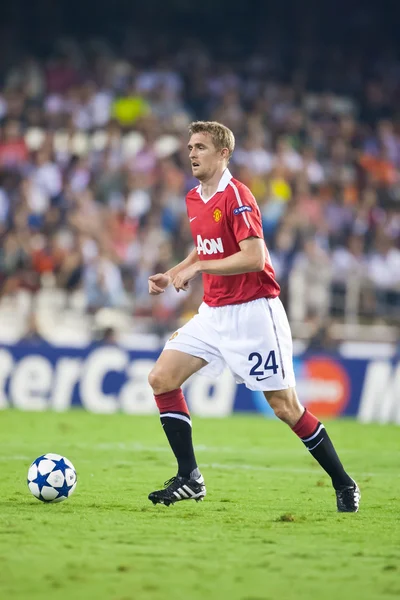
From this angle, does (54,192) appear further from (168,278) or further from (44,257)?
(168,278)

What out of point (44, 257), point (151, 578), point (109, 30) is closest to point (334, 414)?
point (44, 257)

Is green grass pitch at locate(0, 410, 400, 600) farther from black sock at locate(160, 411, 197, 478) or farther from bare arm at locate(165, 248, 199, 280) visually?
bare arm at locate(165, 248, 199, 280)

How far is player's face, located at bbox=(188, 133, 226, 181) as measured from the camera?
7.26m

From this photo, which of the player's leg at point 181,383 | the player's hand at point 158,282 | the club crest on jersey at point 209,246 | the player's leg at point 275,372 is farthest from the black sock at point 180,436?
the club crest on jersey at point 209,246

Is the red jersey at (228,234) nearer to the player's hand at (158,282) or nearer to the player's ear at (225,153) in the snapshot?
the player's ear at (225,153)

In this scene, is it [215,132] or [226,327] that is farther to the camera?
[215,132]

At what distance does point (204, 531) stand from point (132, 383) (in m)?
9.64

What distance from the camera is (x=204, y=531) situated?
6117 mm

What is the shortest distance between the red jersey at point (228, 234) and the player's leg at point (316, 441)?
2.30ft

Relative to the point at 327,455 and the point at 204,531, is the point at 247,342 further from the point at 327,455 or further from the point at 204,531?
the point at 204,531

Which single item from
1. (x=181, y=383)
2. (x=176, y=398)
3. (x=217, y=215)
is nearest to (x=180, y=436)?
(x=176, y=398)

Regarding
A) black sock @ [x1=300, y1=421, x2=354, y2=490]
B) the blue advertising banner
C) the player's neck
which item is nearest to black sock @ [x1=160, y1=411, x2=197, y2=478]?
black sock @ [x1=300, y1=421, x2=354, y2=490]

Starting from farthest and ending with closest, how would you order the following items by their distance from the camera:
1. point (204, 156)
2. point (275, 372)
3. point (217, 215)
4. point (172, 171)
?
point (172, 171) < point (204, 156) < point (217, 215) < point (275, 372)

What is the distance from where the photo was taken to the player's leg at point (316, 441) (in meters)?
7.07
